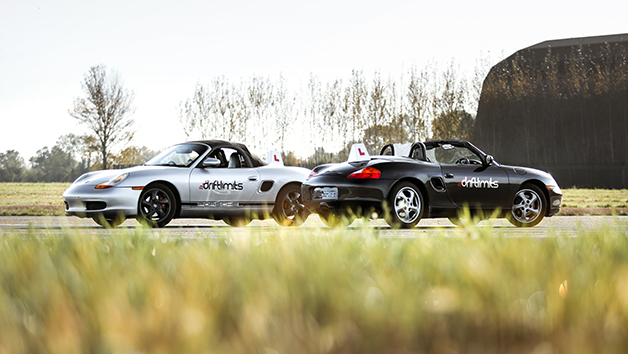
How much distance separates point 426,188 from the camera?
30.1ft

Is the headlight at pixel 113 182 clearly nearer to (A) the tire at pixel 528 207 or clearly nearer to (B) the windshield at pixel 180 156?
(B) the windshield at pixel 180 156

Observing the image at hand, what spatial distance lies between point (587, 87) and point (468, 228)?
3915cm

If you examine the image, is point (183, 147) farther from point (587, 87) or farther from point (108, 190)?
point (587, 87)

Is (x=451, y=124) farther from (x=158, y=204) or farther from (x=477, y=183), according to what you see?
(x=158, y=204)

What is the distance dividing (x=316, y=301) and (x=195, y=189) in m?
7.94

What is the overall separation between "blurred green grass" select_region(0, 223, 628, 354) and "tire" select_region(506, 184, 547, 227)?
7.20 meters

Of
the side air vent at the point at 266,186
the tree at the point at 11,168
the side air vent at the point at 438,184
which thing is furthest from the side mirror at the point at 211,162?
the tree at the point at 11,168

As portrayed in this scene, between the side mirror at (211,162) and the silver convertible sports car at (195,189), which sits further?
the side mirror at (211,162)

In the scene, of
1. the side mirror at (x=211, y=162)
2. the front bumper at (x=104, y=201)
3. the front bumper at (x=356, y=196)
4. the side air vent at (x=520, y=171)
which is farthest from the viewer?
the side air vent at (x=520, y=171)

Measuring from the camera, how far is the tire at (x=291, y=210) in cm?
1068

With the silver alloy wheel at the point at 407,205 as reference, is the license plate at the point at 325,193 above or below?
above

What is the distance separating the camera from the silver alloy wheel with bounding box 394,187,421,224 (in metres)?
8.99

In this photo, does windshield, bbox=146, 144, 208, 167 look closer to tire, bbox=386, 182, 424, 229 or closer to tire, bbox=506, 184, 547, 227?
tire, bbox=386, 182, 424, 229

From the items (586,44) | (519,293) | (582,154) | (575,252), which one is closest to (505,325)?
(519,293)
